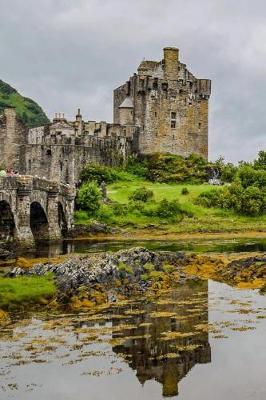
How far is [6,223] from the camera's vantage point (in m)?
55.8

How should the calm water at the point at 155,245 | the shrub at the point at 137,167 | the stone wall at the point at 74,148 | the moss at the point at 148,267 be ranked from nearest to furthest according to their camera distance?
1. the moss at the point at 148,267
2. the calm water at the point at 155,245
3. the stone wall at the point at 74,148
4. the shrub at the point at 137,167

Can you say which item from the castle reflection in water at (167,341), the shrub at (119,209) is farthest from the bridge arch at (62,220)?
the castle reflection in water at (167,341)

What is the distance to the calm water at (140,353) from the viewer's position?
1794 centimetres

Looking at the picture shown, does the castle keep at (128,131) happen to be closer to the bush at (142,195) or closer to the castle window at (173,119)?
the castle window at (173,119)

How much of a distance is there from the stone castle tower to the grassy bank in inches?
753

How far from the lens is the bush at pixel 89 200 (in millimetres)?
76125

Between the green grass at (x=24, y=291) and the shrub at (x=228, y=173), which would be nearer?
the green grass at (x=24, y=291)

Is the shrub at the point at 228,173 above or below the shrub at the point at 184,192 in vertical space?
above

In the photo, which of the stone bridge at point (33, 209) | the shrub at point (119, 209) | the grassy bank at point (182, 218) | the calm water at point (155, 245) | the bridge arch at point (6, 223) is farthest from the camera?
the shrub at point (119, 209)

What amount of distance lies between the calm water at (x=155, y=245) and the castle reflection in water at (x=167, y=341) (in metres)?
21.3

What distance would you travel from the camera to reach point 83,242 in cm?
6359

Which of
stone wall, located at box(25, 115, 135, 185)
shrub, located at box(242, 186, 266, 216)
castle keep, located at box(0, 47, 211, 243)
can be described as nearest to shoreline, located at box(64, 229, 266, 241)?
shrub, located at box(242, 186, 266, 216)

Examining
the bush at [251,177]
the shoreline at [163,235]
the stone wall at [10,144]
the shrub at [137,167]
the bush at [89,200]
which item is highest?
the stone wall at [10,144]

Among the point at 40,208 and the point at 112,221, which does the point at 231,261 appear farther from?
the point at 112,221
